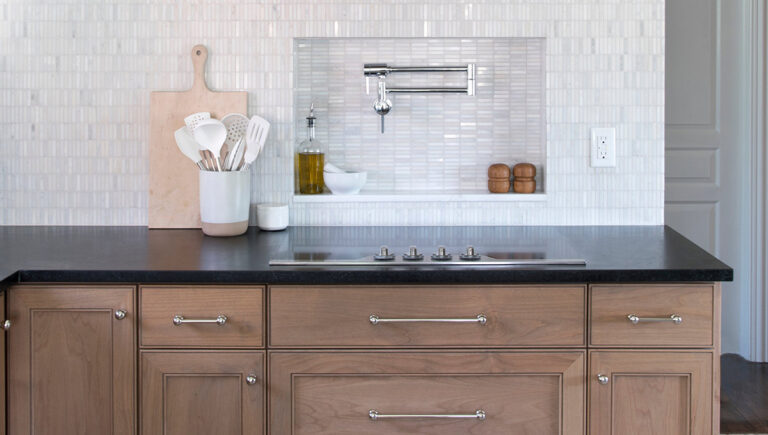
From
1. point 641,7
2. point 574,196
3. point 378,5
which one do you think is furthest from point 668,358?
point 378,5

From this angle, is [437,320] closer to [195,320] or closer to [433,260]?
[433,260]

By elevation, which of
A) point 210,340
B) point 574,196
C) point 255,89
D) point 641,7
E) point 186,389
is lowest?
point 186,389

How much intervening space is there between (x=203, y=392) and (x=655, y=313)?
1045 millimetres

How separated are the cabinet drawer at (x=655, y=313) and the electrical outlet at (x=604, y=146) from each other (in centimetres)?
79

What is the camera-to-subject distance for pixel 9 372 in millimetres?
1758

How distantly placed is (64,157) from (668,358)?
1.90 metres

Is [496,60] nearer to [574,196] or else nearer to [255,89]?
[574,196]

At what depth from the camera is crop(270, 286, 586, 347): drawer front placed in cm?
175

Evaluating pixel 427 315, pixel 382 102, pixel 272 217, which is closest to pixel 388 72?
pixel 382 102

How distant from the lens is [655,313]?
68.7 inches

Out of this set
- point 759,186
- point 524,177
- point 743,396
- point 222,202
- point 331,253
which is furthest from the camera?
point 759,186

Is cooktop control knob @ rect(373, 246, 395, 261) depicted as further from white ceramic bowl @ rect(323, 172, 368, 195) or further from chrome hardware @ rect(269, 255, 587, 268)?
white ceramic bowl @ rect(323, 172, 368, 195)

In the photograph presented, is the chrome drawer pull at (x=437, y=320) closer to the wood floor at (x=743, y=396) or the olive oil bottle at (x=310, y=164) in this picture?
the olive oil bottle at (x=310, y=164)

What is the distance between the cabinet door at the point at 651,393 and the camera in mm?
1750
